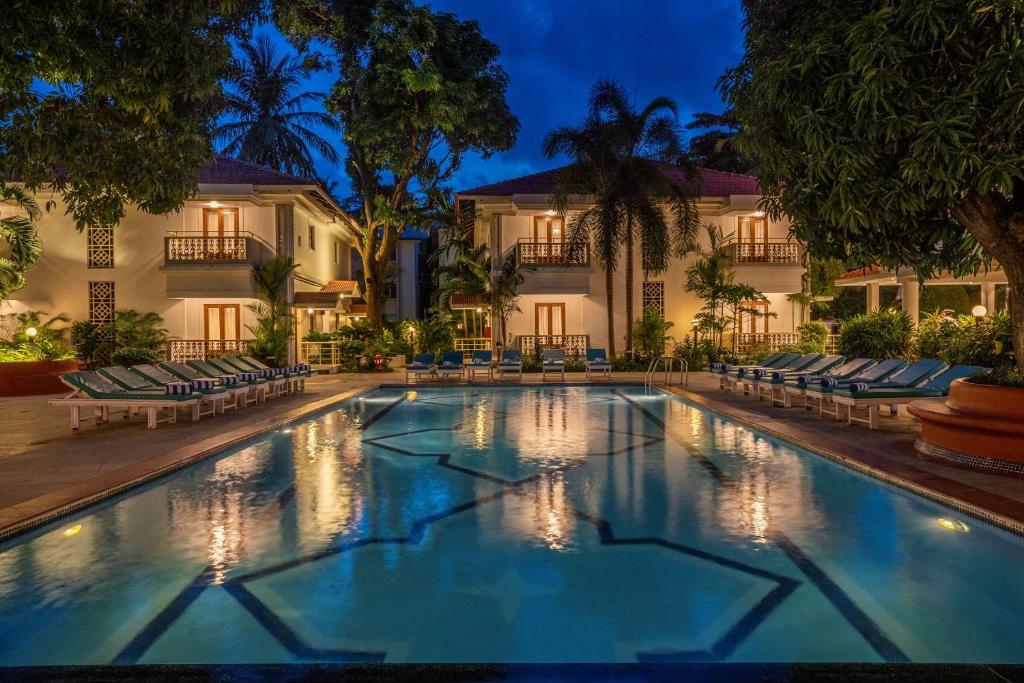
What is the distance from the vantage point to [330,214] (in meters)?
29.1

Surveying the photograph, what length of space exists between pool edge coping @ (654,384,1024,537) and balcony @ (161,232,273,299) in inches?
634

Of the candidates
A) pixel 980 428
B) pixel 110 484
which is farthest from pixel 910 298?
pixel 110 484

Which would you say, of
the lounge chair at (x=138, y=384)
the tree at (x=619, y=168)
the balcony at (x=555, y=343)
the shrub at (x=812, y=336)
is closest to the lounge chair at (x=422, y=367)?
the balcony at (x=555, y=343)

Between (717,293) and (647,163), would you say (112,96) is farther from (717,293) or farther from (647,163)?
(717,293)

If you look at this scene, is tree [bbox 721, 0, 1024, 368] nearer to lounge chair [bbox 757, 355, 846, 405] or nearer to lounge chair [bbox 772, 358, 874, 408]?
lounge chair [bbox 772, 358, 874, 408]

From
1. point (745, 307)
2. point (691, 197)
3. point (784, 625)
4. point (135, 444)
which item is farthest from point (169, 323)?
point (784, 625)

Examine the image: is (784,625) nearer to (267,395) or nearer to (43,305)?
(267,395)

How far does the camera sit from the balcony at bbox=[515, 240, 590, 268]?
24203 mm

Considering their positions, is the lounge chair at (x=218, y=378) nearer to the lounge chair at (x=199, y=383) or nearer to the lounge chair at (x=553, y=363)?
the lounge chair at (x=199, y=383)

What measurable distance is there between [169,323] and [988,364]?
23.6 m

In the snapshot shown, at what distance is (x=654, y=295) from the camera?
84.0 ft

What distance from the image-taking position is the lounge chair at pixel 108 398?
35.9 ft

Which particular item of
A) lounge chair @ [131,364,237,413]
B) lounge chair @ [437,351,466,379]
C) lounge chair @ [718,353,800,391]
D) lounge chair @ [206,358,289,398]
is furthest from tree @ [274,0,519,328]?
lounge chair @ [718,353,800,391]

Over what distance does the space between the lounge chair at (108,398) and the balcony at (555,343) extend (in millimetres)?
14402
